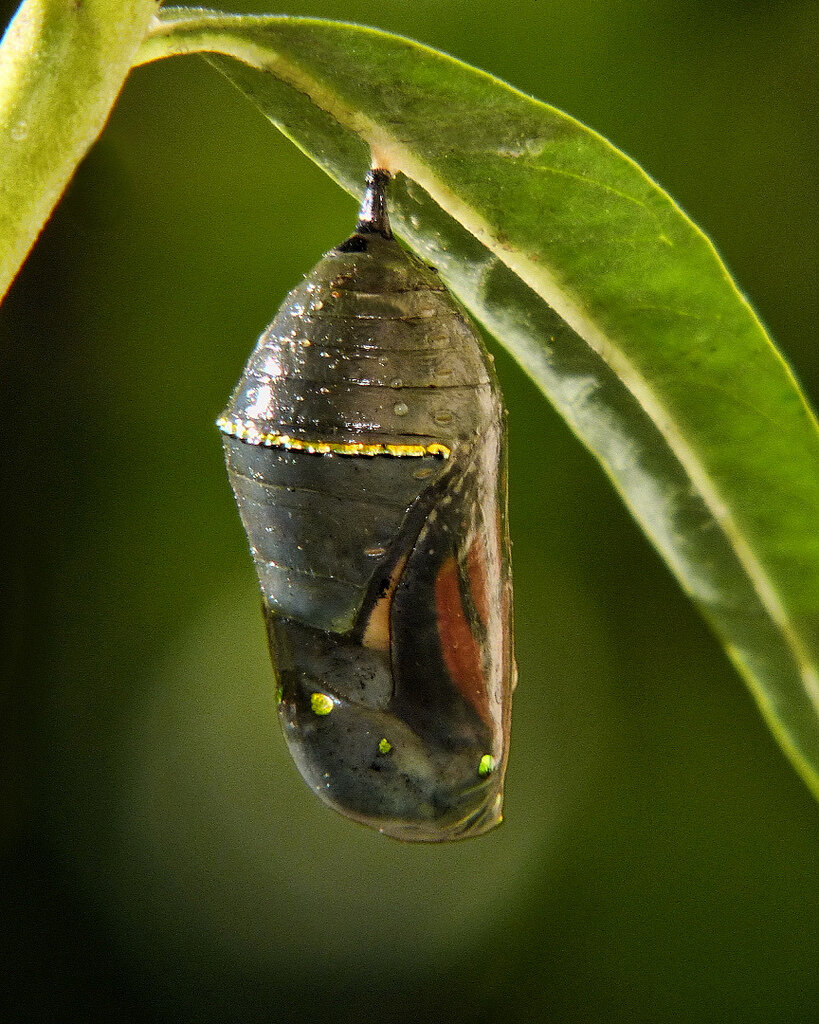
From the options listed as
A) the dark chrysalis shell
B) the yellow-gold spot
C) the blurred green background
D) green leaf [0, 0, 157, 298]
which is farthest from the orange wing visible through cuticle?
the blurred green background

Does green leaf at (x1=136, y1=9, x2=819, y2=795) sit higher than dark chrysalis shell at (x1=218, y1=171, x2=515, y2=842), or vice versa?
green leaf at (x1=136, y1=9, x2=819, y2=795)

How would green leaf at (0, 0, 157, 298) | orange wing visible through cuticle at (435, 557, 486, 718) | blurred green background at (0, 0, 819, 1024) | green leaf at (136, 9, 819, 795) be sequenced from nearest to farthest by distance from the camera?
1. green leaf at (0, 0, 157, 298)
2. green leaf at (136, 9, 819, 795)
3. orange wing visible through cuticle at (435, 557, 486, 718)
4. blurred green background at (0, 0, 819, 1024)

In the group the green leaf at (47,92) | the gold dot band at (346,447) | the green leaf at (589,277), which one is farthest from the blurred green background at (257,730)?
the green leaf at (47,92)

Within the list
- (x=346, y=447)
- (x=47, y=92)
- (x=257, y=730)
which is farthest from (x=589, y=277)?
(x=257, y=730)

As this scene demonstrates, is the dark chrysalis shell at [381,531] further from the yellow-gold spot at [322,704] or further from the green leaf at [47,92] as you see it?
the green leaf at [47,92]

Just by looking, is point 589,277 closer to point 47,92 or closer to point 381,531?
point 381,531

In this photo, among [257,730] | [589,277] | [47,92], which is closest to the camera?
[47,92]

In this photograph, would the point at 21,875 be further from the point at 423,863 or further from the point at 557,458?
the point at 557,458

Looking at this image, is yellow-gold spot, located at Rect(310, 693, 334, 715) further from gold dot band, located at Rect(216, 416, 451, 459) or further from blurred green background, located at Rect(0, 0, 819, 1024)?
blurred green background, located at Rect(0, 0, 819, 1024)
